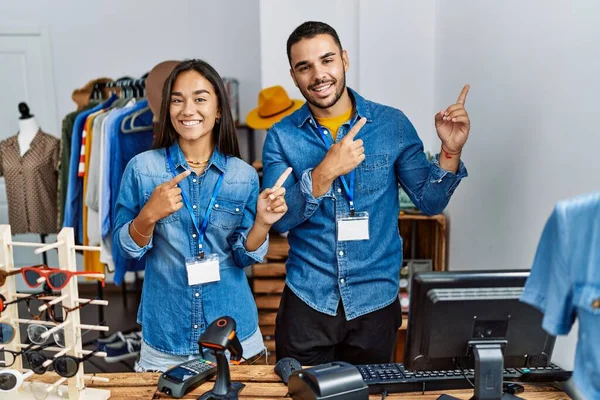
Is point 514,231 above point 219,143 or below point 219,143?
below

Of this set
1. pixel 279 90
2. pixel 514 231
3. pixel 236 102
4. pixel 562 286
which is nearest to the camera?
pixel 562 286

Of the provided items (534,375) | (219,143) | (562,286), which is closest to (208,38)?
(219,143)

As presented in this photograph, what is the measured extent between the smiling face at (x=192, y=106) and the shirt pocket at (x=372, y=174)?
1.75 feet

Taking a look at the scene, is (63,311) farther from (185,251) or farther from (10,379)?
(185,251)

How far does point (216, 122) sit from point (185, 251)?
0.44m

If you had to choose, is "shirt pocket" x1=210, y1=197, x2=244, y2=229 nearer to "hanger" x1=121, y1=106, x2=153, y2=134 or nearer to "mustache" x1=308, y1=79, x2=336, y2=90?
"mustache" x1=308, y1=79, x2=336, y2=90

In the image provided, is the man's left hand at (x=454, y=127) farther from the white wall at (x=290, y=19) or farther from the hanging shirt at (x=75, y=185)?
the hanging shirt at (x=75, y=185)

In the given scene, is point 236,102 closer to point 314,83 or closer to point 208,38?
point 208,38

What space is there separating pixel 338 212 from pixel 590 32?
0.91 metres

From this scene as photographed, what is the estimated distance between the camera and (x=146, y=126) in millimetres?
3055

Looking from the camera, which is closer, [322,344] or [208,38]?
[322,344]

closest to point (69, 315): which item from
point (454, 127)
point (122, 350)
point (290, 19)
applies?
point (454, 127)

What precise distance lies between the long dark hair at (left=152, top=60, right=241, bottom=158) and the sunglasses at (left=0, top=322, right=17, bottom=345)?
71 centimetres

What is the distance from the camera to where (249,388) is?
1493 millimetres
